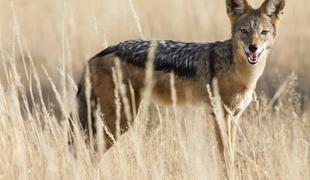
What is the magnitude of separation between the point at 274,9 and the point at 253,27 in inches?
10.9

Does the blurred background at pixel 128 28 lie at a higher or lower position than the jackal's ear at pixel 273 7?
lower

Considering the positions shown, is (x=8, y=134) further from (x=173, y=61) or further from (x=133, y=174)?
(x=173, y=61)

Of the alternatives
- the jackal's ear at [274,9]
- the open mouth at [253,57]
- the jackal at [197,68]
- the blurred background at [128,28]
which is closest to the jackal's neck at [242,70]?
the jackal at [197,68]

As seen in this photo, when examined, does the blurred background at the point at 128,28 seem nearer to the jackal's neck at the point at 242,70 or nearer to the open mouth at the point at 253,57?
the jackal's neck at the point at 242,70

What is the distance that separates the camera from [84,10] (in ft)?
50.9

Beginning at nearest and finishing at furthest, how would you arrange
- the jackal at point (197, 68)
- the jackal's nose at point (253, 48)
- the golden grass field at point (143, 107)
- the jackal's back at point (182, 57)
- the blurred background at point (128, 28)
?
the golden grass field at point (143, 107)
the jackal's nose at point (253, 48)
the jackal at point (197, 68)
the jackal's back at point (182, 57)
the blurred background at point (128, 28)

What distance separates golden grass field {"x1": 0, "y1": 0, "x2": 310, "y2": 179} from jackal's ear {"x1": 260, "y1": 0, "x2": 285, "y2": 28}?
638 mm

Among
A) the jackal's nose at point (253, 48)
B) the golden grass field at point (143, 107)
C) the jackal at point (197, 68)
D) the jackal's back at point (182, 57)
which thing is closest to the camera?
the golden grass field at point (143, 107)

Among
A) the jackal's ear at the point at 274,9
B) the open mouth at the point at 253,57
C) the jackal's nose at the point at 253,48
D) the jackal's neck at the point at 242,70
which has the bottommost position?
the jackal's neck at the point at 242,70

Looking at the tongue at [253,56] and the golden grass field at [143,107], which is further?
the tongue at [253,56]

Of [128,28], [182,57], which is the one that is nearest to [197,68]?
[182,57]

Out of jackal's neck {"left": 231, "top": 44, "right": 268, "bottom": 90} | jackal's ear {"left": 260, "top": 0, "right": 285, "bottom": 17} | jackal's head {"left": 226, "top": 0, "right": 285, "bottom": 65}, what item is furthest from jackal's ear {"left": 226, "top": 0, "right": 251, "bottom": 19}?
jackal's neck {"left": 231, "top": 44, "right": 268, "bottom": 90}

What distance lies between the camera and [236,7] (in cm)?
749

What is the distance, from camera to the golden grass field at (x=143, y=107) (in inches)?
229
